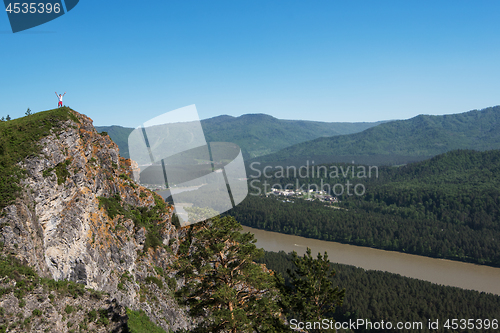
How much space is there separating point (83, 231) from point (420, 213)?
317ft

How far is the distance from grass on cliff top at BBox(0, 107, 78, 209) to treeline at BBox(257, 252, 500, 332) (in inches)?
1029

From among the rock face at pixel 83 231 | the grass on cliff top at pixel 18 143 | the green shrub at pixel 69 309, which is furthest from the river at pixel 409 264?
the green shrub at pixel 69 309

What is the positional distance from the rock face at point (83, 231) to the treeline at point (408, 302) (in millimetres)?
18916

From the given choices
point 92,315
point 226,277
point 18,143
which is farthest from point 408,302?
point 18,143

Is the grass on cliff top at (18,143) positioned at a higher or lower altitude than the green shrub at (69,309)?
higher

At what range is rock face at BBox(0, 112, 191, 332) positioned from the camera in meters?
10.4

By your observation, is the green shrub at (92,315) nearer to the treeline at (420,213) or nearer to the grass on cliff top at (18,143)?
the grass on cliff top at (18,143)

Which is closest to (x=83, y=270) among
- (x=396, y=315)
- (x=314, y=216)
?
(x=396, y=315)

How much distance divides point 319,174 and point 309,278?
485ft

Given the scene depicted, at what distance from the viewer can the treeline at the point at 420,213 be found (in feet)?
214

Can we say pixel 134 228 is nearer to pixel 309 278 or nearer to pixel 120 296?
pixel 120 296

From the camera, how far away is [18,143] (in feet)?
40.9

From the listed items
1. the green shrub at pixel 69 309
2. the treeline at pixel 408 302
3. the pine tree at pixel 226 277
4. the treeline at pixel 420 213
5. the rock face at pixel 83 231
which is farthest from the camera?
the treeline at pixel 420 213

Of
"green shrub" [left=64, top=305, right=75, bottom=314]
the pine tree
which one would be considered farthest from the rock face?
the pine tree
